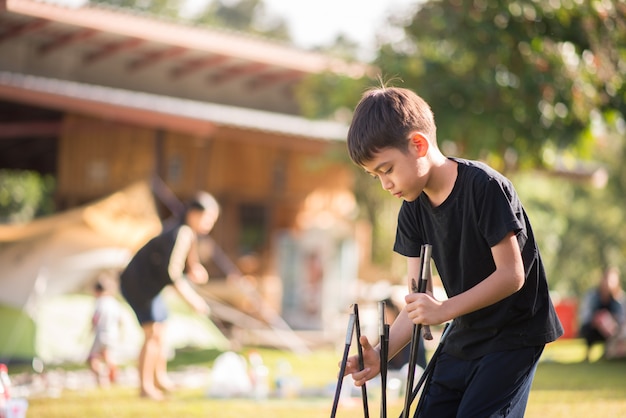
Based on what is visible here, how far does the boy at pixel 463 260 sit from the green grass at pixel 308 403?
3838 millimetres

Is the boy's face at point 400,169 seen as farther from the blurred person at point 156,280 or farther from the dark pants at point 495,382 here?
the blurred person at point 156,280

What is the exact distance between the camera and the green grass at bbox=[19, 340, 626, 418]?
7312 millimetres

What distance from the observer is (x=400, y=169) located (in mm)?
3035

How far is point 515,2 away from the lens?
10742 millimetres

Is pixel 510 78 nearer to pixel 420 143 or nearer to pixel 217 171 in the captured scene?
pixel 217 171

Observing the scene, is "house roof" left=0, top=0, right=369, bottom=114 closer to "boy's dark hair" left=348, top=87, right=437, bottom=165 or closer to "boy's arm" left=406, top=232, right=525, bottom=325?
"boy's dark hair" left=348, top=87, right=437, bottom=165

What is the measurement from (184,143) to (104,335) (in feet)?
23.8

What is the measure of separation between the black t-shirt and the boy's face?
15 cm

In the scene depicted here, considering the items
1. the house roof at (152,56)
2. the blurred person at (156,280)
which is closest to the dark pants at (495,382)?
the blurred person at (156,280)

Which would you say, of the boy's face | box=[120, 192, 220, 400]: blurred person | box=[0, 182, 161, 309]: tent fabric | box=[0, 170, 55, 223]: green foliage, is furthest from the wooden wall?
box=[0, 170, 55, 223]: green foliage

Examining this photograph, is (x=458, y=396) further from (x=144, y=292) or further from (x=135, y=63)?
(x=135, y=63)

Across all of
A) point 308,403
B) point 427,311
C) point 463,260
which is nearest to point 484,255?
point 463,260

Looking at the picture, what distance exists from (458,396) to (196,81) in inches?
686

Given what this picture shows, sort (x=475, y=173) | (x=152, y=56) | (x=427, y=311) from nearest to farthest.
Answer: (x=427, y=311) → (x=475, y=173) → (x=152, y=56)
